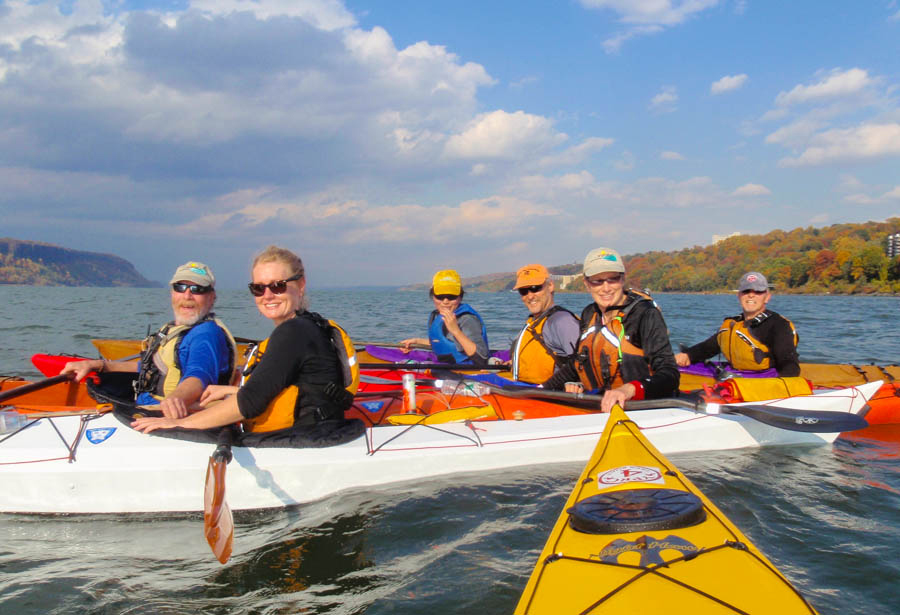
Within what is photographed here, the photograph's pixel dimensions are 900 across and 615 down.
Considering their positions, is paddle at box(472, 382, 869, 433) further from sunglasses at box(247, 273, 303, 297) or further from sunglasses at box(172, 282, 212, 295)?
sunglasses at box(172, 282, 212, 295)

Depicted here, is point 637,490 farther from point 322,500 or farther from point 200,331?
point 200,331

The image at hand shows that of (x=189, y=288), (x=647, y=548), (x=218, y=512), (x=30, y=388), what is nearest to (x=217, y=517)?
(x=218, y=512)

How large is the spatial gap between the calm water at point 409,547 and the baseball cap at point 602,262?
146cm

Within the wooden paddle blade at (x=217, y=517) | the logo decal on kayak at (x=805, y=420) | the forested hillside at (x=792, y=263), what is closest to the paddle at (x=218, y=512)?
the wooden paddle blade at (x=217, y=517)

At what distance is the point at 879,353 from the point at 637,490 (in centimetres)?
1241

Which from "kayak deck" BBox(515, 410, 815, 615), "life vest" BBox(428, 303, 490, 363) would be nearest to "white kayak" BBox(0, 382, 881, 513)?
"kayak deck" BBox(515, 410, 815, 615)

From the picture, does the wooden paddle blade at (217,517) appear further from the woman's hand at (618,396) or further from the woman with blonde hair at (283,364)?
the woman's hand at (618,396)

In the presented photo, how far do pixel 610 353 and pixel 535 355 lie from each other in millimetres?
793

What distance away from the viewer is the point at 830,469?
4.41 meters

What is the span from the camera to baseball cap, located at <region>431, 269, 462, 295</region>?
5.79m

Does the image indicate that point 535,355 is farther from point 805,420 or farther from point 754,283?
point 754,283

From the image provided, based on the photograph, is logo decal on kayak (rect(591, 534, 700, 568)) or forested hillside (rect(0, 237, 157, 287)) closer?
logo decal on kayak (rect(591, 534, 700, 568))

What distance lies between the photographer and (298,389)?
3.24 meters

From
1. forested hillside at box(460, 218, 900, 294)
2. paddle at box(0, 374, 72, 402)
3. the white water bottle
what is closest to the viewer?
the white water bottle
